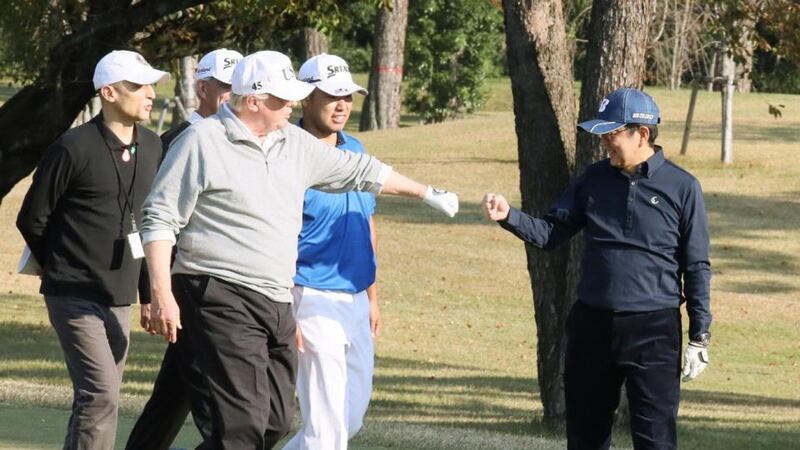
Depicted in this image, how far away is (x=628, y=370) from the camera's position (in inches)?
252

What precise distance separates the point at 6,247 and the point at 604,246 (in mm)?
19950

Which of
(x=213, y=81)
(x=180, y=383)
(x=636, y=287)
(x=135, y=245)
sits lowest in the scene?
(x=180, y=383)

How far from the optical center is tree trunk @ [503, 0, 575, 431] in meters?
9.84

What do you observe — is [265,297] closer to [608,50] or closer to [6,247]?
[608,50]

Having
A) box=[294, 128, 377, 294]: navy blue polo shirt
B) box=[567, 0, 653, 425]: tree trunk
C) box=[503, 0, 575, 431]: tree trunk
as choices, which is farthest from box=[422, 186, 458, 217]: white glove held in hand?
box=[503, 0, 575, 431]: tree trunk

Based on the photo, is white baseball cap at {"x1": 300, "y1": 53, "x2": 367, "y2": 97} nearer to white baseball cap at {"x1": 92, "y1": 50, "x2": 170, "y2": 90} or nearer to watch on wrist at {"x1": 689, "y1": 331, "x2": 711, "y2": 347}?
white baseball cap at {"x1": 92, "y1": 50, "x2": 170, "y2": 90}

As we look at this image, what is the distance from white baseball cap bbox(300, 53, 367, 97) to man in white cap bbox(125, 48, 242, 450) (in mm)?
381

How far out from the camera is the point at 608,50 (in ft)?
31.4

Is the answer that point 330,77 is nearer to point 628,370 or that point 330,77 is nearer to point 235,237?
point 235,237

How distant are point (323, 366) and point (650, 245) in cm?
151

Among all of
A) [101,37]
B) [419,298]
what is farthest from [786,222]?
[101,37]

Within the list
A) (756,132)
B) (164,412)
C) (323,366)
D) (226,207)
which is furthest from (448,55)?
(226,207)

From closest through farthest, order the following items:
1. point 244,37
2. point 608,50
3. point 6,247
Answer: point 608,50 < point 244,37 < point 6,247

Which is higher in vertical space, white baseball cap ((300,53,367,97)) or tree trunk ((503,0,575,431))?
white baseball cap ((300,53,367,97))
